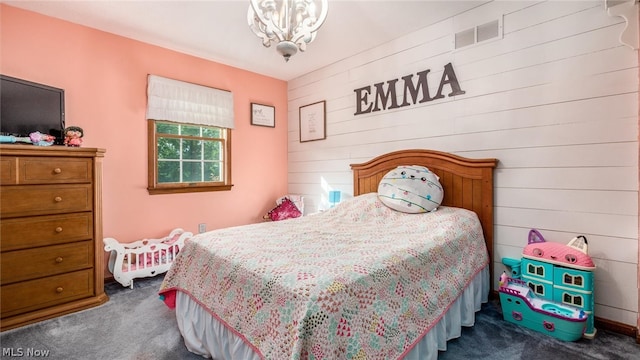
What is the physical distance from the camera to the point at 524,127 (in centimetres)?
213

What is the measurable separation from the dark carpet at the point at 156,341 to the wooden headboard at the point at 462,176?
24.4 inches

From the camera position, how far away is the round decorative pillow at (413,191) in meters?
2.29

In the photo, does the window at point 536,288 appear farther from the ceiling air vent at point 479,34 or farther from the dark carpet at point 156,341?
the ceiling air vent at point 479,34

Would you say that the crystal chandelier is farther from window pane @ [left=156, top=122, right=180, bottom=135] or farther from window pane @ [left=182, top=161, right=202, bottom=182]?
window pane @ [left=182, top=161, right=202, bottom=182]

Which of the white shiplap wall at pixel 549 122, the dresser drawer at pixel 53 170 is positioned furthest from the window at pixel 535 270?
the dresser drawer at pixel 53 170

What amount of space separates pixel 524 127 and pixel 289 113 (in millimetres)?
2925

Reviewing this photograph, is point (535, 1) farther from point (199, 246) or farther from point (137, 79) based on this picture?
point (137, 79)

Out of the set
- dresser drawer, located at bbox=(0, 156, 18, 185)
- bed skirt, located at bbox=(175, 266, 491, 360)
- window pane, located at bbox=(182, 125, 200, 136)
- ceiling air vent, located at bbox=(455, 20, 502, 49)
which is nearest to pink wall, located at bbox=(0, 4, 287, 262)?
window pane, located at bbox=(182, 125, 200, 136)

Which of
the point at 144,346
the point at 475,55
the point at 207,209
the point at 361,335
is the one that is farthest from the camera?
the point at 207,209

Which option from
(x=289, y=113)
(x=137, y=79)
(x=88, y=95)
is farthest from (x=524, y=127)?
(x=88, y=95)

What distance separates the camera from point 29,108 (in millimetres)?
2146

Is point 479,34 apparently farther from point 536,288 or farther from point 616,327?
point 616,327

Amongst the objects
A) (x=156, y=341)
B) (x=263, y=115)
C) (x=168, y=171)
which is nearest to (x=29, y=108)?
(x=168, y=171)

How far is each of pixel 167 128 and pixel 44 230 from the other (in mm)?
1487
